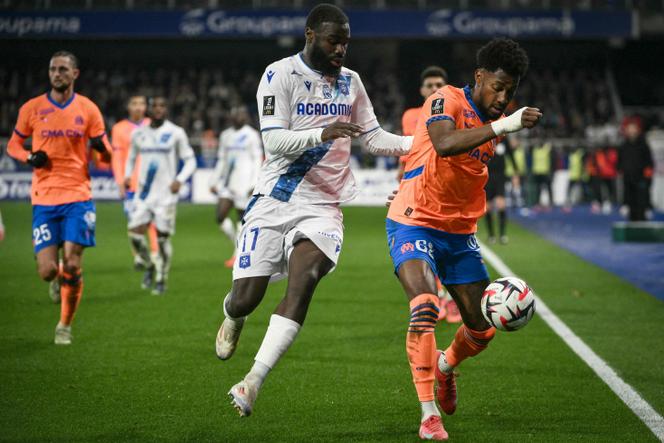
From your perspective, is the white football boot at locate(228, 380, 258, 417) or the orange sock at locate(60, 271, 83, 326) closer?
the white football boot at locate(228, 380, 258, 417)

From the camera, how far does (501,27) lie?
135ft

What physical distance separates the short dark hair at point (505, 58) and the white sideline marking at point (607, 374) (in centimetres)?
225

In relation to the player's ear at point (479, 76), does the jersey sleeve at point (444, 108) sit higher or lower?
lower

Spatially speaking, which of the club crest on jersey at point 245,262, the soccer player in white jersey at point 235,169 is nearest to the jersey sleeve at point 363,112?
the club crest on jersey at point 245,262

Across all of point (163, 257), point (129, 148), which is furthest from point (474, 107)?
point (129, 148)

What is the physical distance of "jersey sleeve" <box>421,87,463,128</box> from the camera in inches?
228

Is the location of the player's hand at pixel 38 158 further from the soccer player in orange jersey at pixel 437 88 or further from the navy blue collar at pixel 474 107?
the navy blue collar at pixel 474 107

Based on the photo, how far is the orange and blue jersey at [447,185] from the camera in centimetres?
605

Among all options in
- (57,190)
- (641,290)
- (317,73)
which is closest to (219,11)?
(641,290)

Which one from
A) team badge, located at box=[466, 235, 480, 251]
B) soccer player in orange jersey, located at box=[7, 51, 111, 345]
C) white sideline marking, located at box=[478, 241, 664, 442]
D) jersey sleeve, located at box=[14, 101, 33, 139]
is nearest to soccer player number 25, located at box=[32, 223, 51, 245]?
soccer player in orange jersey, located at box=[7, 51, 111, 345]

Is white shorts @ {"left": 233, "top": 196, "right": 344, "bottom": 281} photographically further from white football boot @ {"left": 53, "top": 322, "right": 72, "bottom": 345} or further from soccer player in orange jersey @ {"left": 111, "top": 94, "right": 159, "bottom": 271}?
soccer player in orange jersey @ {"left": 111, "top": 94, "right": 159, "bottom": 271}

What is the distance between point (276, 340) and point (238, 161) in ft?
35.0

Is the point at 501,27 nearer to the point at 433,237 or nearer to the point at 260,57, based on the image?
the point at 260,57

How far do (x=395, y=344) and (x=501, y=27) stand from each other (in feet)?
112
